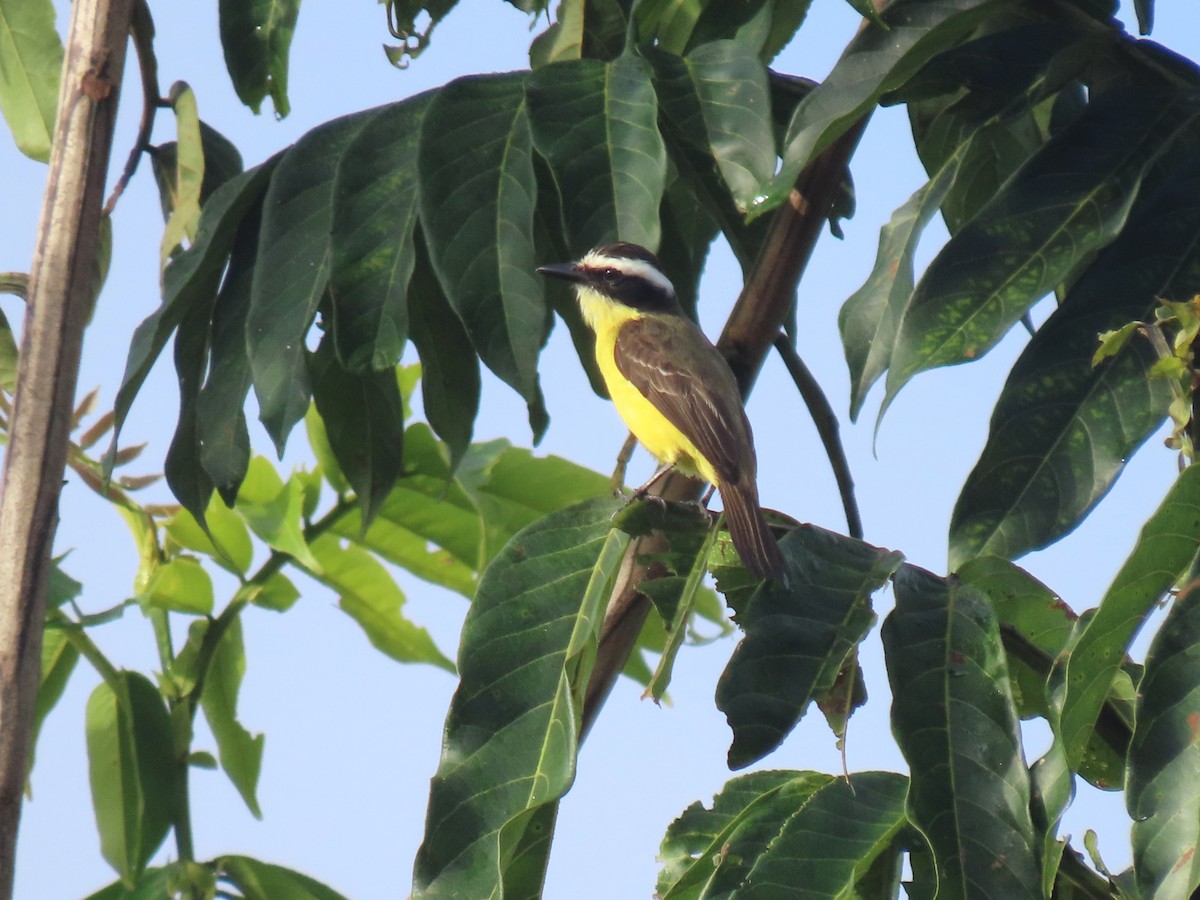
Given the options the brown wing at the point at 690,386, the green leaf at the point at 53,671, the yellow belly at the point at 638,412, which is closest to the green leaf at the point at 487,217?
the green leaf at the point at 53,671

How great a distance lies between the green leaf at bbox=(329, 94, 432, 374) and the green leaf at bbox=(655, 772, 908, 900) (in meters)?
0.76

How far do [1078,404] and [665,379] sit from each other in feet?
7.09

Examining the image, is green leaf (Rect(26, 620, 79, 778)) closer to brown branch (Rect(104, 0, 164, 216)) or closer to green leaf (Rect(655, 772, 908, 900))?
brown branch (Rect(104, 0, 164, 216))

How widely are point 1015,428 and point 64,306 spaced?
122cm

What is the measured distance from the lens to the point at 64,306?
6.23 ft

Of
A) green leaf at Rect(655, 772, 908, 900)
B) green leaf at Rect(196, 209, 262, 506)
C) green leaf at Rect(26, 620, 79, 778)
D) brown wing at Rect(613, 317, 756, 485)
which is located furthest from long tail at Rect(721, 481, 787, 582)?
green leaf at Rect(26, 620, 79, 778)

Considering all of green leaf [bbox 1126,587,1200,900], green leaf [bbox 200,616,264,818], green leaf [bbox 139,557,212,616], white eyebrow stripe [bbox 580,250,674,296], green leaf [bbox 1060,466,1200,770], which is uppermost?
white eyebrow stripe [bbox 580,250,674,296]

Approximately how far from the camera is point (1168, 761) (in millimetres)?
1356

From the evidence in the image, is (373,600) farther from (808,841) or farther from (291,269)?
(808,841)

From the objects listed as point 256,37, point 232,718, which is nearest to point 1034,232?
point 256,37

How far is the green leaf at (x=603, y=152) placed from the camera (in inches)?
71.4

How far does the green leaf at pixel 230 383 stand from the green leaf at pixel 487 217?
0.44 metres

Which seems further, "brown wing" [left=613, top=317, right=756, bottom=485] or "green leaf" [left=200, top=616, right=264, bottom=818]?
"brown wing" [left=613, top=317, right=756, bottom=485]

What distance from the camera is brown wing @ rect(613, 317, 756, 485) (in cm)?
353
